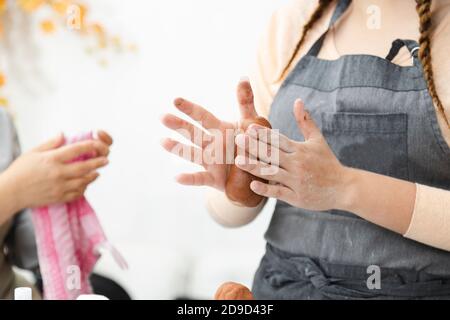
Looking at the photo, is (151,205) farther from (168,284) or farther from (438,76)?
(438,76)

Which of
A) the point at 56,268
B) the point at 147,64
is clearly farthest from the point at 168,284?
the point at 147,64

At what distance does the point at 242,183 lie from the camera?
784mm

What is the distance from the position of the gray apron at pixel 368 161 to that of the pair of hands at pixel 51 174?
311mm

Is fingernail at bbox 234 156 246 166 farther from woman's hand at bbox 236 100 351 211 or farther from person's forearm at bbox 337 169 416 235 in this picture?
person's forearm at bbox 337 169 416 235

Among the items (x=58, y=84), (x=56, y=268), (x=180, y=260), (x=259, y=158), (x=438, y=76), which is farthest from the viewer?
(x=58, y=84)

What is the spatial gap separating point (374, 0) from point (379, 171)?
27cm

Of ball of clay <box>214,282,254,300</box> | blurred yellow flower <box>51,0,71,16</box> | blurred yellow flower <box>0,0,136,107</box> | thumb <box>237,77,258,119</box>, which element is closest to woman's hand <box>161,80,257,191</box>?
thumb <box>237,77,258,119</box>

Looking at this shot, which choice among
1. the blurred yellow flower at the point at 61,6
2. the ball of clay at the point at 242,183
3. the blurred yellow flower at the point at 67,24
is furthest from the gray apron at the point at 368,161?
the blurred yellow flower at the point at 61,6

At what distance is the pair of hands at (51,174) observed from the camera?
2.89 feet

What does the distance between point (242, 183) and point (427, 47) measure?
0.31 metres

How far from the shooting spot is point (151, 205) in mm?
1158

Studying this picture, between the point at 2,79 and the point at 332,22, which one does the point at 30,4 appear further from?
the point at 332,22

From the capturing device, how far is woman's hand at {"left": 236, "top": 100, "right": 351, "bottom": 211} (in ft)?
2.14

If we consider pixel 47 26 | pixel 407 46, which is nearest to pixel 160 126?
pixel 47 26
